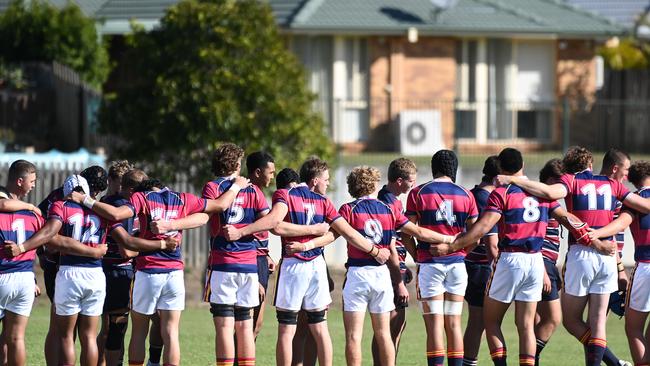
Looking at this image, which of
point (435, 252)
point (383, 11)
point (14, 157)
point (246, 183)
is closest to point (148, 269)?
point (246, 183)

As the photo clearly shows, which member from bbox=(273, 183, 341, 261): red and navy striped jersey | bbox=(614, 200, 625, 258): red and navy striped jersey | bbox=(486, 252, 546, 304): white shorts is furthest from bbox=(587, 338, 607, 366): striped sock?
bbox=(273, 183, 341, 261): red and navy striped jersey

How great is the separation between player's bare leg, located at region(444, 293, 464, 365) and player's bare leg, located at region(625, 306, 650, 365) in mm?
1777

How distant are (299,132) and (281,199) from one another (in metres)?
9.05

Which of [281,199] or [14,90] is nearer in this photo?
[281,199]

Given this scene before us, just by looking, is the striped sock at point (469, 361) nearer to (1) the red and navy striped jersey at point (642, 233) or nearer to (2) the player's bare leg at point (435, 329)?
(2) the player's bare leg at point (435, 329)

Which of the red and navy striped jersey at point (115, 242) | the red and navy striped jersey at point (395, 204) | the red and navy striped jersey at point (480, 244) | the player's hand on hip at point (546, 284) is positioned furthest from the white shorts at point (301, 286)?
the player's hand on hip at point (546, 284)

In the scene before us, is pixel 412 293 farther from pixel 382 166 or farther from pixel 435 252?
pixel 435 252

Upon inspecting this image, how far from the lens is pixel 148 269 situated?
10922 millimetres

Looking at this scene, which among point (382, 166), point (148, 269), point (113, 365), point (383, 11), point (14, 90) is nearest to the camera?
point (148, 269)

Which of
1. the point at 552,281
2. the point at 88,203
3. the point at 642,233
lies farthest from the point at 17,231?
the point at 642,233

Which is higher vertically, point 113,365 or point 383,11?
point 383,11

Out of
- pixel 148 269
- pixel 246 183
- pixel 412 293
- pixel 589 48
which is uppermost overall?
pixel 589 48

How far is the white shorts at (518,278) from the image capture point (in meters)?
11.5

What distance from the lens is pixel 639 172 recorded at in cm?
1220
